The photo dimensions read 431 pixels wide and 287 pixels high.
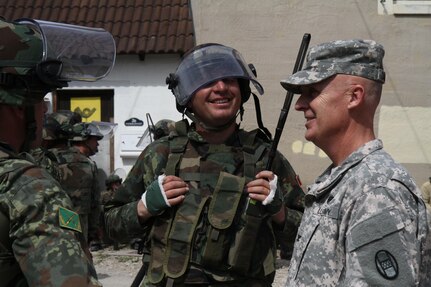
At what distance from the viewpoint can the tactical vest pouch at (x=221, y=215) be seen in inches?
115

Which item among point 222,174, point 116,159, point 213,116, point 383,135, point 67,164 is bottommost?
point 116,159

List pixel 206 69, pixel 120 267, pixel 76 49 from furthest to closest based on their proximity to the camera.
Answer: pixel 120 267 < pixel 206 69 < pixel 76 49

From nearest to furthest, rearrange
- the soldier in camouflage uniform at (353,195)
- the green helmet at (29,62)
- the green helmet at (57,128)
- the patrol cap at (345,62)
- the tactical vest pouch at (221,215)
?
the soldier in camouflage uniform at (353,195)
the green helmet at (29,62)
the patrol cap at (345,62)
the tactical vest pouch at (221,215)
the green helmet at (57,128)

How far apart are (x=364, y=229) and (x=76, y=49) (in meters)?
1.31

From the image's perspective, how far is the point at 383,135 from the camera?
423 inches

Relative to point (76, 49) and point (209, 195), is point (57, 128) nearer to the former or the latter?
point (209, 195)

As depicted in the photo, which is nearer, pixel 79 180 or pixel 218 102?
pixel 218 102

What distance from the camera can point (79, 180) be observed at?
667 cm

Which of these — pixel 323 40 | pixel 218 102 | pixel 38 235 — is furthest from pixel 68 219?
pixel 323 40

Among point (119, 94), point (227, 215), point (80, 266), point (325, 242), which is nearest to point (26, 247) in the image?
point (80, 266)

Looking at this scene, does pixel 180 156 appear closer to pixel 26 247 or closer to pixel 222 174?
pixel 222 174

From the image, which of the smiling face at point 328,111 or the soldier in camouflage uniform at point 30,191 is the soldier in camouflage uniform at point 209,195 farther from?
the soldier in camouflage uniform at point 30,191

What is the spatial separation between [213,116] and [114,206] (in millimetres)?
712

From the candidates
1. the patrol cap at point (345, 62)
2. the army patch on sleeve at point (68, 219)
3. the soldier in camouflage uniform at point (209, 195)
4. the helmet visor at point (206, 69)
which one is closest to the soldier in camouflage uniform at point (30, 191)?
the army patch on sleeve at point (68, 219)
